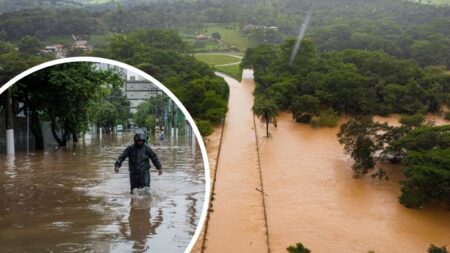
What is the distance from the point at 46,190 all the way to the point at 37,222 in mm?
319

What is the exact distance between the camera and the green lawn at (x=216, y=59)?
33938 millimetres

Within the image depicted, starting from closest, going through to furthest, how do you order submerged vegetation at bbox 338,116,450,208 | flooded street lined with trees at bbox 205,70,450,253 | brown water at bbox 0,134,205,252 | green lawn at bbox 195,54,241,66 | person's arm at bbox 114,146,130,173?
brown water at bbox 0,134,205,252 → person's arm at bbox 114,146,130,173 → flooded street lined with trees at bbox 205,70,450,253 → submerged vegetation at bbox 338,116,450,208 → green lawn at bbox 195,54,241,66

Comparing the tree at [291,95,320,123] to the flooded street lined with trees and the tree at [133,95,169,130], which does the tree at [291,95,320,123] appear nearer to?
the flooded street lined with trees

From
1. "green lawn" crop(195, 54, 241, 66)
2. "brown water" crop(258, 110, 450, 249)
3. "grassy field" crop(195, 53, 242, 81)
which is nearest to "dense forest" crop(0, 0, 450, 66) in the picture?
"green lawn" crop(195, 54, 241, 66)

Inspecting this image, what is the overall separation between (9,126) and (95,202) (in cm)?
58

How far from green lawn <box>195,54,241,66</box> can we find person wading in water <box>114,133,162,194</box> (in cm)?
3069

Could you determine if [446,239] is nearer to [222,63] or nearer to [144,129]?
[144,129]

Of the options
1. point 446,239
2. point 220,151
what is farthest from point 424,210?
point 220,151

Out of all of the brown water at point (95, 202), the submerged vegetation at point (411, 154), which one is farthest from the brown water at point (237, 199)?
the brown water at point (95, 202)

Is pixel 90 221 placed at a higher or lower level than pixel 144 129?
lower

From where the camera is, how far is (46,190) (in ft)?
10.2

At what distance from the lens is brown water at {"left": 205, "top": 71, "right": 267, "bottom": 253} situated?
7895 millimetres

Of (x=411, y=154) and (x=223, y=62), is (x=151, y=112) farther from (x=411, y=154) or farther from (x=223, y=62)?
(x=223, y=62)

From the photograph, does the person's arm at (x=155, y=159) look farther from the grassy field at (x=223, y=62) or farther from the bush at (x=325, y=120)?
the grassy field at (x=223, y=62)
